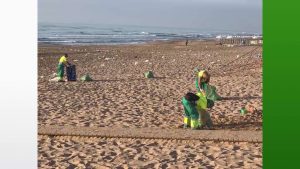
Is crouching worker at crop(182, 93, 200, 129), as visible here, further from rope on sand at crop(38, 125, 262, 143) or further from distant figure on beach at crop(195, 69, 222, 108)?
distant figure on beach at crop(195, 69, 222, 108)

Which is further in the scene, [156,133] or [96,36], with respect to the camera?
[96,36]

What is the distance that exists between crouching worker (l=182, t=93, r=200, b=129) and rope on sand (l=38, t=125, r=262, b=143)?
18 centimetres

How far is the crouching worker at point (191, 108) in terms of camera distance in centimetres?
763

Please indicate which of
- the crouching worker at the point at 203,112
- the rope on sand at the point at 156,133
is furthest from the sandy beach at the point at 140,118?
the crouching worker at the point at 203,112

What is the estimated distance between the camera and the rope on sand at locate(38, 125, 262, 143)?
7105 mm

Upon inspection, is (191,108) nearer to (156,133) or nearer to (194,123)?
(194,123)

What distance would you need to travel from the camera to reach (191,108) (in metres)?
7.70

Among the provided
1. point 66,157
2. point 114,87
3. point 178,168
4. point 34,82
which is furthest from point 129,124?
point 114,87

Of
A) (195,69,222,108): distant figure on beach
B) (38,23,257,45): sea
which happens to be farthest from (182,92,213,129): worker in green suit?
(38,23,257,45): sea

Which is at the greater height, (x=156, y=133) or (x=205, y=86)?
(x=205, y=86)

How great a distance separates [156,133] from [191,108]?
0.75 meters

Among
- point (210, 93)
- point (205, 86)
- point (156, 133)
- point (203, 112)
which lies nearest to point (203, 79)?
point (205, 86)

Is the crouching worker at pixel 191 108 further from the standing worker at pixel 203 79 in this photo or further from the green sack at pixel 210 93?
the green sack at pixel 210 93
